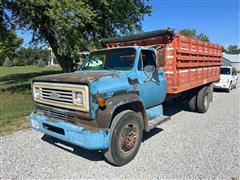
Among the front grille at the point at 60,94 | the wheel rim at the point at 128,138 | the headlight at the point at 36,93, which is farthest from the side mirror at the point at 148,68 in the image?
the headlight at the point at 36,93

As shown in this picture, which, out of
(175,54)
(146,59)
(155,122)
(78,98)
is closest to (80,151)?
(78,98)

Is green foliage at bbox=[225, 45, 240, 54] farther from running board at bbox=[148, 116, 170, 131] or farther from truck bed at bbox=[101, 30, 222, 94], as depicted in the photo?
running board at bbox=[148, 116, 170, 131]

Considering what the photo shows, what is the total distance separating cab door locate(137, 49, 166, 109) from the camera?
4.25m

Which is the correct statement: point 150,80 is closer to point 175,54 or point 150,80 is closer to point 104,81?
point 175,54

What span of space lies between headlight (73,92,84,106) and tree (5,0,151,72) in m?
6.14

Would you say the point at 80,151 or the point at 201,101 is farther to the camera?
the point at 201,101

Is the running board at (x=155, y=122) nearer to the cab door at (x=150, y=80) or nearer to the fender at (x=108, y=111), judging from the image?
the cab door at (x=150, y=80)

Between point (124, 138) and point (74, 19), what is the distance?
6938 millimetres

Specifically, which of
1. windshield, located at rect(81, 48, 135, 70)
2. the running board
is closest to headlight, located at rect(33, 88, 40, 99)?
windshield, located at rect(81, 48, 135, 70)

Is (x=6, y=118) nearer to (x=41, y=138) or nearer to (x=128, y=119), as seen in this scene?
(x=41, y=138)

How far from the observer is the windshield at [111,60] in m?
4.38

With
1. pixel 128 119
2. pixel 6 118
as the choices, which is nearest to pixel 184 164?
pixel 128 119

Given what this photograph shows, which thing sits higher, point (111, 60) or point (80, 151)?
point (111, 60)

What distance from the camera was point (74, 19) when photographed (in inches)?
347
